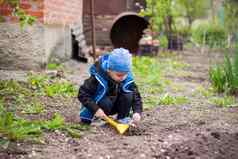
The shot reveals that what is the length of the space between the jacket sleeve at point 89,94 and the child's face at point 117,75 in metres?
0.15

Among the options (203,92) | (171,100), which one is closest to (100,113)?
(171,100)

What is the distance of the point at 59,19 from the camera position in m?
9.34

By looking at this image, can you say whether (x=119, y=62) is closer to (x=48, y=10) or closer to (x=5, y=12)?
(x=5, y=12)

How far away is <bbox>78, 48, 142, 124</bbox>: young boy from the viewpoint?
15.8ft

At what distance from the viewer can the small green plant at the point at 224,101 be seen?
263 inches

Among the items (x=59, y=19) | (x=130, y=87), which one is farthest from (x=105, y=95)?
(x=59, y=19)

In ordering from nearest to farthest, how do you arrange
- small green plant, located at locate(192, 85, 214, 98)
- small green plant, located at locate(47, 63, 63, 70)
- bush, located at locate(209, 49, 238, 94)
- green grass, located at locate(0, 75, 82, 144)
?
green grass, located at locate(0, 75, 82, 144)
bush, located at locate(209, 49, 238, 94)
small green plant, located at locate(192, 85, 214, 98)
small green plant, located at locate(47, 63, 63, 70)

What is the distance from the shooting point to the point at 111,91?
5035mm

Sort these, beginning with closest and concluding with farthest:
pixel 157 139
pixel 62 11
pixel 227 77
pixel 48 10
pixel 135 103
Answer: pixel 157 139 < pixel 135 103 < pixel 227 77 < pixel 48 10 < pixel 62 11

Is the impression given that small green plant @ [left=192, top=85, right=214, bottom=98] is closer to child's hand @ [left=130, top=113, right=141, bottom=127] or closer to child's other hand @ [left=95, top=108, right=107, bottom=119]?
child's hand @ [left=130, top=113, right=141, bottom=127]

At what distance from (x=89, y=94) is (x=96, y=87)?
0.09m

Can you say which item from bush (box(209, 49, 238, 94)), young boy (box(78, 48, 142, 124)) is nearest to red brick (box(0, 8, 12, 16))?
bush (box(209, 49, 238, 94))

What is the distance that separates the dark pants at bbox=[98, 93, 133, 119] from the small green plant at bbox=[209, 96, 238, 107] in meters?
1.85

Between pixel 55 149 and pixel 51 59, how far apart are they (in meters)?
4.55
